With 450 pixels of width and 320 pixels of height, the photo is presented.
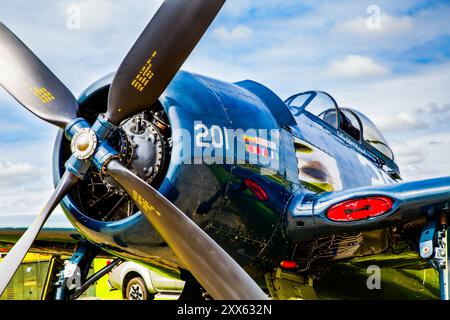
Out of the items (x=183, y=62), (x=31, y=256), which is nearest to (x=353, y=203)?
(x=183, y=62)

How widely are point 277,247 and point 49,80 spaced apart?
2421 millimetres

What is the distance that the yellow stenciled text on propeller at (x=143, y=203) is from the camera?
454cm

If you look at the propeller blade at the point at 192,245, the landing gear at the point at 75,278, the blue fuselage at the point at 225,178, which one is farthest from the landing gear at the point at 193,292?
the propeller blade at the point at 192,245

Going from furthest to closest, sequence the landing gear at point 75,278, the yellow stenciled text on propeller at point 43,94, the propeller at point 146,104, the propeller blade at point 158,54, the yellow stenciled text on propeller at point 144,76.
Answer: the landing gear at point 75,278, the yellow stenciled text on propeller at point 43,94, the yellow stenciled text on propeller at point 144,76, the propeller blade at point 158,54, the propeller at point 146,104

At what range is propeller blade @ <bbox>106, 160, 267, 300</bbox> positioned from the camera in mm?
4234

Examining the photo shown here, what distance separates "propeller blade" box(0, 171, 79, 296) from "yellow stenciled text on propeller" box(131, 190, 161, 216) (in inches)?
25.5

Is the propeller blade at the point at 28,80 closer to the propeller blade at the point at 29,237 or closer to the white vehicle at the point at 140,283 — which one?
the propeller blade at the point at 29,237

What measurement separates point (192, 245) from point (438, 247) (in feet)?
6.65

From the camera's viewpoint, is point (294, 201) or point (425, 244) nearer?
point (425, 244)

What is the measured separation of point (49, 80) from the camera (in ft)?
17.5

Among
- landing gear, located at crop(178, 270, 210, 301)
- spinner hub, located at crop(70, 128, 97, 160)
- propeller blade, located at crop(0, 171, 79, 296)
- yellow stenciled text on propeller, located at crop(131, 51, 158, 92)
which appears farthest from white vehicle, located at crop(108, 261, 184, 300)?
yellow stenciled text on propeller, located at crop(131, 51, 158, 92)

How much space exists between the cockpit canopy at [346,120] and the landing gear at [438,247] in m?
1.96

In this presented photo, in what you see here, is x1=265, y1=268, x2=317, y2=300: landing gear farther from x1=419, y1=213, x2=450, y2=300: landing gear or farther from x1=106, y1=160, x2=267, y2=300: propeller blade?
x1=106, y1=160, x2=267, y2=300: propeller blade

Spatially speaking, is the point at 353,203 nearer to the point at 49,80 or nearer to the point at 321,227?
the point at 321,227
